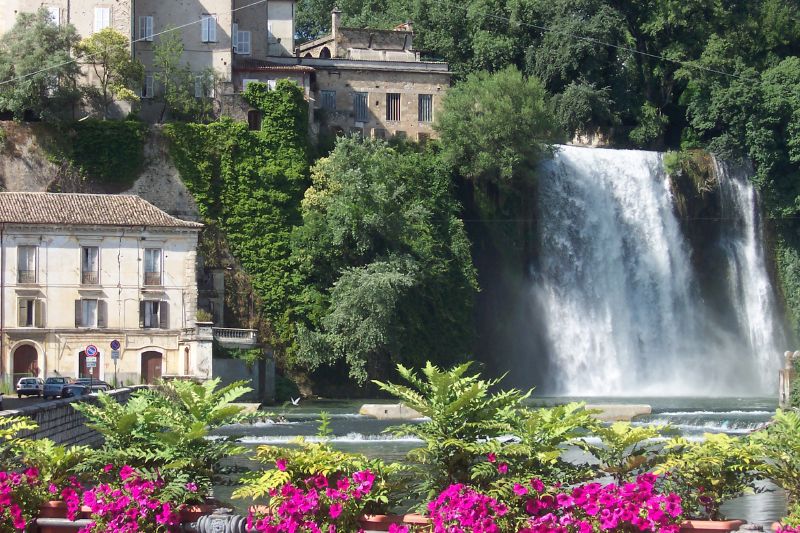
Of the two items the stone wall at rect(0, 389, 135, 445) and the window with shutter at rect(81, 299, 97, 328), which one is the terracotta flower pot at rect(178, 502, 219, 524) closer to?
the stone wall at rect(0, 389, 135, 445)

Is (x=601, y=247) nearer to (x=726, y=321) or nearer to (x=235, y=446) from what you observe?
(x=726, y=321)

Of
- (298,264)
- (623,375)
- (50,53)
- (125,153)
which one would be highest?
(50,53)

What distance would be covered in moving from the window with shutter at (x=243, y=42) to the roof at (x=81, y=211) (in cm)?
1416

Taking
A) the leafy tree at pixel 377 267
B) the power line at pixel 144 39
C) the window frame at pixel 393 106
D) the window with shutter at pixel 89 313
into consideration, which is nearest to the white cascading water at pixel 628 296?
the leafy tree at pixel 377 267

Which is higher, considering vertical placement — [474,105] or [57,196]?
[474,105]

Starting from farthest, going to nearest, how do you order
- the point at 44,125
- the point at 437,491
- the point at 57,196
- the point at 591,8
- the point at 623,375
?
the point at 591,8, the point at 623,375, the point at 44,125, the point at 57,196, the point at 437,491

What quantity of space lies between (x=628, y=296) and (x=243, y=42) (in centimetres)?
2265

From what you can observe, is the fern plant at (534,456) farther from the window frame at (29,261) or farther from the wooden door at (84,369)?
the window frame at (29,261)

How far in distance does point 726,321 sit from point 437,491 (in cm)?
6271

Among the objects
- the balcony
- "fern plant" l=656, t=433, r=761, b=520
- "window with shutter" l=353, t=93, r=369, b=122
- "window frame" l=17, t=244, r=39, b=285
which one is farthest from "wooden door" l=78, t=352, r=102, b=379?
"fern plant" l=656, t=433, r=761, b=520

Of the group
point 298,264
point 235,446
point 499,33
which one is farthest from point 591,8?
point 235,446

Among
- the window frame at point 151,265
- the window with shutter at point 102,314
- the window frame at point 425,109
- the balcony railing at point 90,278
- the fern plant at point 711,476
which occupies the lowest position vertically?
the fern plant at point 711,476

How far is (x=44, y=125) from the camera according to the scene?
67.8m

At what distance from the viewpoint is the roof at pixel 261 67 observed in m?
73.0
